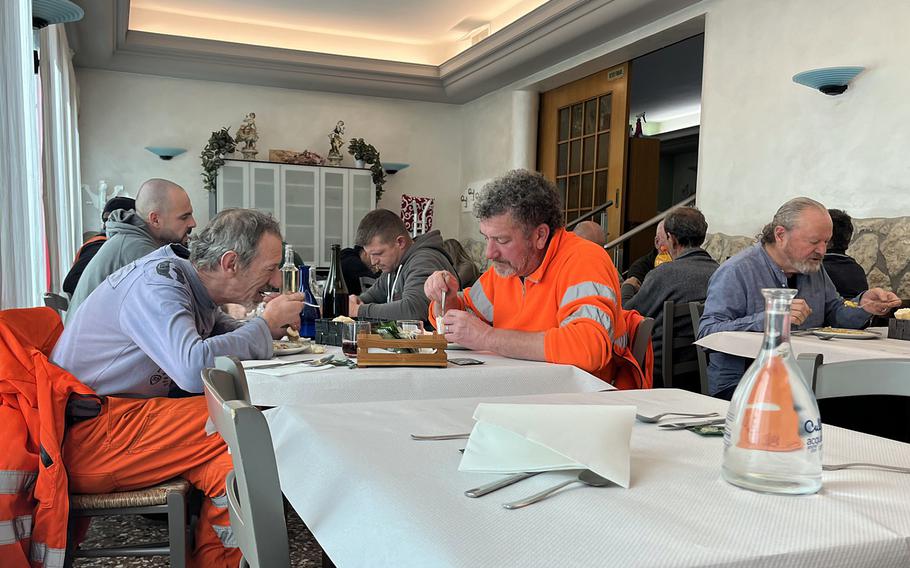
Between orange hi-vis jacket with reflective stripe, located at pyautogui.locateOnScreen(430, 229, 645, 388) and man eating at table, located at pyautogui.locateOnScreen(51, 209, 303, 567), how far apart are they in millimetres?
846

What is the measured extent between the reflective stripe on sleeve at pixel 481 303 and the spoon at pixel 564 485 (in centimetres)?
174

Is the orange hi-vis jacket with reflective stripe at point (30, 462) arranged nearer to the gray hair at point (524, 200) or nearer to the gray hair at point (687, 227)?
the gray hair at point (524, 200)

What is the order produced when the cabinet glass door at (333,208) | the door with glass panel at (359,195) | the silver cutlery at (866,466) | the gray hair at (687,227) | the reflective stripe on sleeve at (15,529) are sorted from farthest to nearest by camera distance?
the door with glass panel at (359,195), the cabinet glass door at (333,208), the gray hair at (687,227), the reflective stripe on sleeve at (15,529), the silver cutlery at (866,466)

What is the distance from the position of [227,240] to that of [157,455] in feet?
2.10

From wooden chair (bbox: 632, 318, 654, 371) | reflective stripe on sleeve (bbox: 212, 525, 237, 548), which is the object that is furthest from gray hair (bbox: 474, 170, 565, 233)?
reflective stripe on sleeve (bbox: 212, 525, 237, 548)

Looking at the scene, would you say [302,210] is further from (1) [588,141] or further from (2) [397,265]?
(2) [397,265]

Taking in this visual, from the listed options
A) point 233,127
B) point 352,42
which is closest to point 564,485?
point 352,42

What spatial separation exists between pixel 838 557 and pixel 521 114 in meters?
8.09

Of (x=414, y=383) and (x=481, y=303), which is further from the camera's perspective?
(x=481, y=303)

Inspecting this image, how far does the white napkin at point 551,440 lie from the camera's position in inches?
35.1

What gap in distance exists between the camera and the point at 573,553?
27.1 inches

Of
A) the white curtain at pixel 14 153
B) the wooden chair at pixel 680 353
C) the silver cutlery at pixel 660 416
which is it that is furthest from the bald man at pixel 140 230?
the silver cutlery at pixel 660 416

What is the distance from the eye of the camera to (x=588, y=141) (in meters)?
7.66

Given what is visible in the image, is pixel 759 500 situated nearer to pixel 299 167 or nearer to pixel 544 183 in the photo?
pixel 544 183
